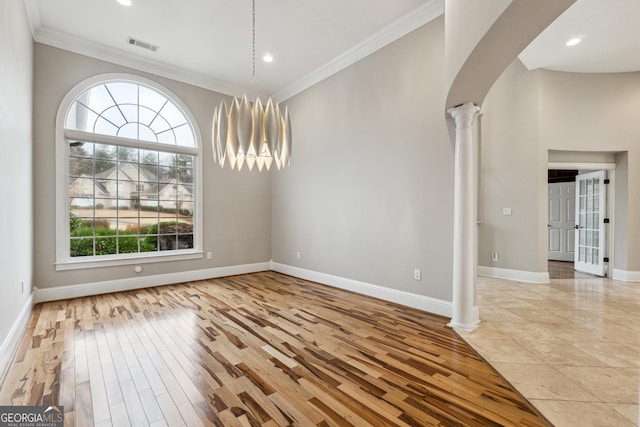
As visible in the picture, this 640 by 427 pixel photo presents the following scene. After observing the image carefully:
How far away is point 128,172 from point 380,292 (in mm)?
4265

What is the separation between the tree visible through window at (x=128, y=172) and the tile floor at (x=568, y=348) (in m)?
4.66

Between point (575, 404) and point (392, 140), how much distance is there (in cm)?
296

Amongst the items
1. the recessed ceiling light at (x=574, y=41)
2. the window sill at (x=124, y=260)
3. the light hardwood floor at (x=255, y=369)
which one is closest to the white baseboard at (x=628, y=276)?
the recessed ceiling light at (x=574, y=41)

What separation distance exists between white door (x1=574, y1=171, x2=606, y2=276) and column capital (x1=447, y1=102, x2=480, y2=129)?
4526 mm

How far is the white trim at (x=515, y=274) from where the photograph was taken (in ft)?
15.8

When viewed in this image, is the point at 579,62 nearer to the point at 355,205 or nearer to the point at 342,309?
the point at 355,205

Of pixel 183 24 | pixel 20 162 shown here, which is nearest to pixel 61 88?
pixel 20 162

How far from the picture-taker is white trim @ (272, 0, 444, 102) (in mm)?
3198

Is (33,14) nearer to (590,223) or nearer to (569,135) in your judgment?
(569,135)

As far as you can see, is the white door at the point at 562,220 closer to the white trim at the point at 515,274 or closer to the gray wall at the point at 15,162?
the white trim at the point at 515,274

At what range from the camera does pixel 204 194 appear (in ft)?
16.3

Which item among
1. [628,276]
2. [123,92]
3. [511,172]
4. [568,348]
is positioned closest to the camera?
[568,348]

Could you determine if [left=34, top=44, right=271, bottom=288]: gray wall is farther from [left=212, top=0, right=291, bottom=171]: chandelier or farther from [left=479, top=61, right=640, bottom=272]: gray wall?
[left=479, top=61, right=640, bottom=272]: gray wall

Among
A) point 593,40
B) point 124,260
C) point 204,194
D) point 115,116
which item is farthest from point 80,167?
point 593,40
